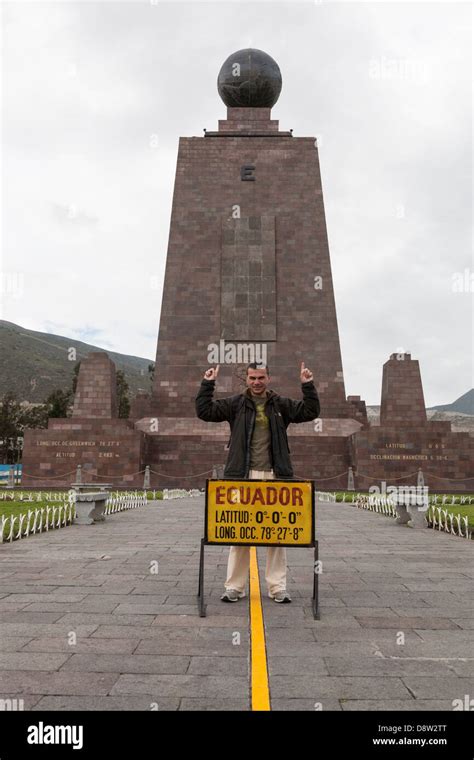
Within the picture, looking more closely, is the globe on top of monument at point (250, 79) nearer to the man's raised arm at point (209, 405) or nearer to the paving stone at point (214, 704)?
the man's raised arm at point (209, 405)

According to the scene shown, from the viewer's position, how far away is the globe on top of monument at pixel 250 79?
36.7 m

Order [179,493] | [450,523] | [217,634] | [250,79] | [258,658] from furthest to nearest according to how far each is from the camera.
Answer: [250,79] → [179,493] → [450,523] → [217,634] → [258,658]

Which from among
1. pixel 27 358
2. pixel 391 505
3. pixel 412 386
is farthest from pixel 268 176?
pixel 27 358

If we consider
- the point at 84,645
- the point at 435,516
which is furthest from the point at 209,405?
the point at 435,516

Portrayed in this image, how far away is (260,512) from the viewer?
21.0 feet

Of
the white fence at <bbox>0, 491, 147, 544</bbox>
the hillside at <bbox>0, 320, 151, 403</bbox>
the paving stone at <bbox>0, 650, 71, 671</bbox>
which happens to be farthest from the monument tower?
the hillside at <bbox>0, 320, 151, 403</bbox>

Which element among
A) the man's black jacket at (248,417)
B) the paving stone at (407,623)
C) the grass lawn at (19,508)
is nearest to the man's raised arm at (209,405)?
the man's black jacket at (248,417)

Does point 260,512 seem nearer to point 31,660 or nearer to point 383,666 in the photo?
point 383,666

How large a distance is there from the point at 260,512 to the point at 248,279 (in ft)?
94.8

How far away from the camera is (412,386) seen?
32.0 metres

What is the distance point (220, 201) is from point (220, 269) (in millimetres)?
4067

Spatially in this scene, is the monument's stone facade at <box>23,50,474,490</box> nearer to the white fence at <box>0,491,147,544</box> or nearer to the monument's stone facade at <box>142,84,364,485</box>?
the monument's stone facade at <box>142,84,364,485</box>

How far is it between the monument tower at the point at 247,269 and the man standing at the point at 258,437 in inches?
940
